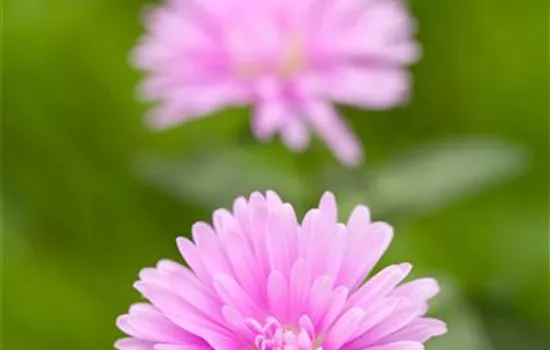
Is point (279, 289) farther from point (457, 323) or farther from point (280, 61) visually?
point (280, 61)

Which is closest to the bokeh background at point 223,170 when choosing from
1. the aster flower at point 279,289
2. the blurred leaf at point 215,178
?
the blurred leaf at point 215,178

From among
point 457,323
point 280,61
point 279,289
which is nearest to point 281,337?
point 279,289

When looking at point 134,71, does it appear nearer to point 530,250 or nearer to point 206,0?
point 206,0

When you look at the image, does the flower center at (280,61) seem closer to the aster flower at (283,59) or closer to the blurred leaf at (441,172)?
the aster flower at (283,59)

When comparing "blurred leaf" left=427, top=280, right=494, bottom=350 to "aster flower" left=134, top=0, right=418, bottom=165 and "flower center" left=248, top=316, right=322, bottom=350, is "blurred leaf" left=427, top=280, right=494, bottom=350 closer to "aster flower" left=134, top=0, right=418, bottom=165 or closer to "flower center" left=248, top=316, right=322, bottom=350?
"aster flower" left=134, top=0, right=418, bottom=165

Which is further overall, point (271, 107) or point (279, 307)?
point (271, 107)

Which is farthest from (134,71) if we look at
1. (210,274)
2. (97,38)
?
(210,274)

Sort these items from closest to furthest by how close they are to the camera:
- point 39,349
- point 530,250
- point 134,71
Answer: point 39,349 → point 530,250 → point 134,71
